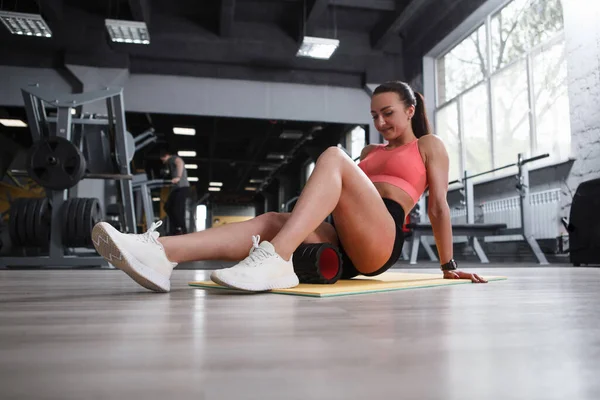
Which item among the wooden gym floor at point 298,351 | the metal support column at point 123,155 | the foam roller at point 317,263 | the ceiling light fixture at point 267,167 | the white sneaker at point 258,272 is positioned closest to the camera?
the wooden gym floor at point 298,351

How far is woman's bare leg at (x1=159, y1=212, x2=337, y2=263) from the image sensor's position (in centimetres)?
145

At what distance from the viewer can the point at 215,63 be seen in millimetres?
7504

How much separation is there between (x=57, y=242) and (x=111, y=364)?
3566 mm

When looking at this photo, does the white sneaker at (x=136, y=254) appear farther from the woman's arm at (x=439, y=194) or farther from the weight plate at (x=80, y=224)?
the weight plate at (x=80, y=224)

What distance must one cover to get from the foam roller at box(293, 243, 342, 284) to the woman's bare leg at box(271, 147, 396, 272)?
74 mm

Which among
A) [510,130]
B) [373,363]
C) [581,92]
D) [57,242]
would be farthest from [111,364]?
[510,130]

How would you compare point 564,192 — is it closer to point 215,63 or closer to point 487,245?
point 487,245

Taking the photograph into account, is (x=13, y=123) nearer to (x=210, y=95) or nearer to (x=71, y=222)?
(x=210, y=95)

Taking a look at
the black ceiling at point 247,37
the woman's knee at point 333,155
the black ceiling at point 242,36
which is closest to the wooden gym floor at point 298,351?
the woman's knee at point 333,155

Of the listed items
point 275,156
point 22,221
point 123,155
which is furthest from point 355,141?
point 22,221

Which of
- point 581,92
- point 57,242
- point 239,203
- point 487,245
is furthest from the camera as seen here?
point 239,203

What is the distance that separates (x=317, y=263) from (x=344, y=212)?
0.56 ft

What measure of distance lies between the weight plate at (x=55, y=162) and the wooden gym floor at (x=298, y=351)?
8.78ft

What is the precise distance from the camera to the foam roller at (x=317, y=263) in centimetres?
151
